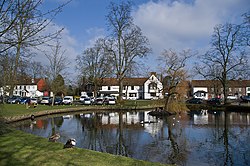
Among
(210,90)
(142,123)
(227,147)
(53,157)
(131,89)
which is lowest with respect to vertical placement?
(227,147)

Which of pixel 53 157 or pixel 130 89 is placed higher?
pixel 130 89

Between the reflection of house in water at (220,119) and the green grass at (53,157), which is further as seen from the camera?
the reflection of house in water at (220,119)

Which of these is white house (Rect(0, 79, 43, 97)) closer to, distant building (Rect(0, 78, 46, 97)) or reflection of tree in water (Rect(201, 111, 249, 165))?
distant building (Rect(0, 78, 46, 97))

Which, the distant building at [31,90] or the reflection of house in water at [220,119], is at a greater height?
the distant building at [31,90]

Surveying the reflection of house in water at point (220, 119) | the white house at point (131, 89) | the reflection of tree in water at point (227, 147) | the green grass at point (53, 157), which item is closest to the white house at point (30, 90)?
the white house at point (131, 89)

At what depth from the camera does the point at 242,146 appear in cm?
1374

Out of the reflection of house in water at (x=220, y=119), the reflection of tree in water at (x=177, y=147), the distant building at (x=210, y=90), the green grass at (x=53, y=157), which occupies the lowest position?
the reflection of tree in water at (x=177, y=147)

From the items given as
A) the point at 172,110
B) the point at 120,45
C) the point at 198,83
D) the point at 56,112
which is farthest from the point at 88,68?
the point at 198,83

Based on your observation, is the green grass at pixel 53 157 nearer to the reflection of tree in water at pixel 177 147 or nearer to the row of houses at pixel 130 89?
the reflection of tree in water at pixel 177 147

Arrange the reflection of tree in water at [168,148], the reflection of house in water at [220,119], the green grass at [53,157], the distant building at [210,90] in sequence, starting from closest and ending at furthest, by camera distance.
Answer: the green grass at [53,157] < the reflection of tree in water at [168,148] < the reflection of house in water at [220,119] < the distant building at [210,90]

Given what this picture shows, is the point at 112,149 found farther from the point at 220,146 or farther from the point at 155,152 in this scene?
the point at 220,146

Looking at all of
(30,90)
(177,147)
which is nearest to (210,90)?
(30,90)

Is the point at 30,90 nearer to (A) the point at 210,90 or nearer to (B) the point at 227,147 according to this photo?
(A) the point at 210,90

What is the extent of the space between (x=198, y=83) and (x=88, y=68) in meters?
44.9
